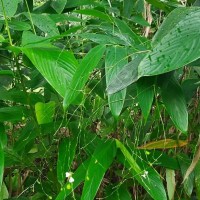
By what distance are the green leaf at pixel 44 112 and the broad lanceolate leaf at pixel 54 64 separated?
0.16 m

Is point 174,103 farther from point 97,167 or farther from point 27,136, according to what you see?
point 27,136

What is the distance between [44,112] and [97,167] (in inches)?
5.4

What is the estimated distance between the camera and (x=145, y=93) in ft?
1.92

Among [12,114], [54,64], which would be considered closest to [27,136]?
[12,114]

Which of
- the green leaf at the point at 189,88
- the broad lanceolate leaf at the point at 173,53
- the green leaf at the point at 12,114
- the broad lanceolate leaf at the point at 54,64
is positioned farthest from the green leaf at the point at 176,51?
the green leaf at the point at 12,114

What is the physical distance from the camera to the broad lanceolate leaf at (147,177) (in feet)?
2.18

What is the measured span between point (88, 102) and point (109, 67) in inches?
12.1

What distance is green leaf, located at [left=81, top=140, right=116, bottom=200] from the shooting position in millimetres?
661

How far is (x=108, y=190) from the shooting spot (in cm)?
86

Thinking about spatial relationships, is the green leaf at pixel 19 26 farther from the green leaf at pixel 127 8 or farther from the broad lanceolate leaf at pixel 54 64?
the green leaf at pixel 127 8

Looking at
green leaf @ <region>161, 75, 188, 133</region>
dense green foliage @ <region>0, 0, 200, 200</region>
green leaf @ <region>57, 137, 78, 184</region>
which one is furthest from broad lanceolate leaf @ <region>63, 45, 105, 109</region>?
green leaf @ <region>57, 137, 78, 184</region>

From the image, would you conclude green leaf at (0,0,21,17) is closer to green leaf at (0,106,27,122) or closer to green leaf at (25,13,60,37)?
green leaf at (25,13,60,37)

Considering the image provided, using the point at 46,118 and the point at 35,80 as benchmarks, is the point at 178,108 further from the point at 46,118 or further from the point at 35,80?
the point at 35,80

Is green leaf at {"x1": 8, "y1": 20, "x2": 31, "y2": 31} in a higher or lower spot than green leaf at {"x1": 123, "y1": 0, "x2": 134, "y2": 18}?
higher
